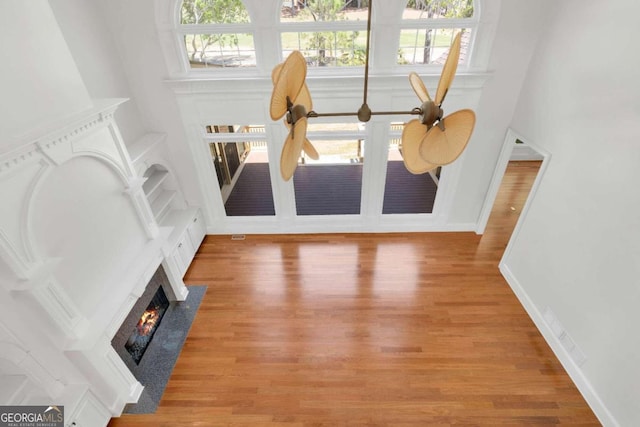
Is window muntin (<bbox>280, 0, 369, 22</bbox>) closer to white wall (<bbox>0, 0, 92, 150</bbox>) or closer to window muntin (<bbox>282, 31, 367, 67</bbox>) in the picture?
window muntin (<bbox>282, 31, 367, 67</bbox>)

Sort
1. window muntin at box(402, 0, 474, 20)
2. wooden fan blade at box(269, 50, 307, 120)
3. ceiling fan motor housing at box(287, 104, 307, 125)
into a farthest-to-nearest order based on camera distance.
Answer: window muntin at box(402, 0, 474, 20)
ceiling fan motor housing at box(287, 104, 307, 125)
wooden fan blade at box(269, 50, 307, 120)

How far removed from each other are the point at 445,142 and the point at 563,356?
144 inches

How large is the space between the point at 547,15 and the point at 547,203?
2.25 meters

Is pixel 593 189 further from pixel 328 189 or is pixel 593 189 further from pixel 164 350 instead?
pixel 164 350

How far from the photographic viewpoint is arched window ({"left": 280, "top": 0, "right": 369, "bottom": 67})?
3.81 metres

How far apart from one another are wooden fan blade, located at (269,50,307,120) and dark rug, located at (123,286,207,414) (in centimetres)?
352

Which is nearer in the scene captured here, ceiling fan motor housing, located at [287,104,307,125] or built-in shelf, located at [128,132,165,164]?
ceiling fan motor housing, located at [287,104,307,125]

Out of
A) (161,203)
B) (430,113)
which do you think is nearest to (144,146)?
(161,203)

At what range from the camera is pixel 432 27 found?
12.7 ft

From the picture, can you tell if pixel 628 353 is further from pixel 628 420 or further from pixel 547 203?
pixel 547 203

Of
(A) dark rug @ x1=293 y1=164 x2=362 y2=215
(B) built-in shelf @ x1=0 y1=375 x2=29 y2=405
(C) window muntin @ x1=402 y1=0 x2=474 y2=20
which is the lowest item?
→ (A) dark rug @ x1=293 y1=164 x2=362 y2=215

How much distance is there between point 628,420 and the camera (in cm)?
271

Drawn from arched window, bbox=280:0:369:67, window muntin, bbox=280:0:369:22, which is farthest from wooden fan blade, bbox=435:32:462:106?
window muntin, bbox=280:0:369:22

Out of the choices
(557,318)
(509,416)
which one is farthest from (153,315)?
(557,318)
